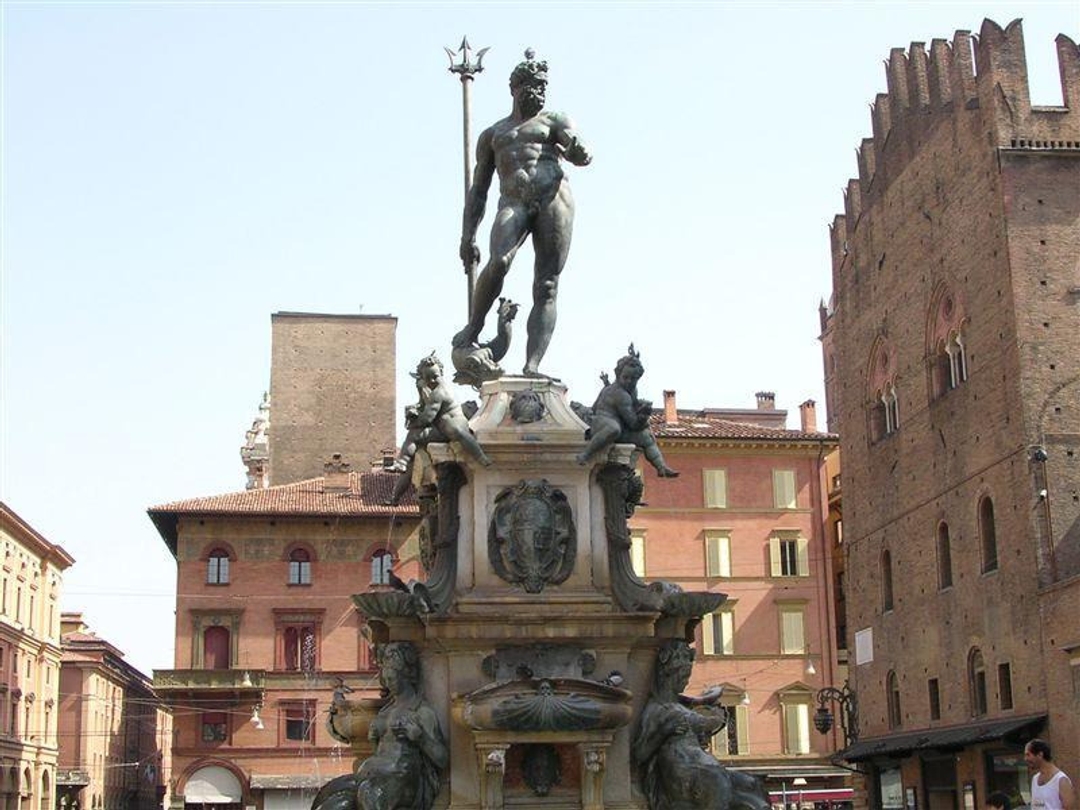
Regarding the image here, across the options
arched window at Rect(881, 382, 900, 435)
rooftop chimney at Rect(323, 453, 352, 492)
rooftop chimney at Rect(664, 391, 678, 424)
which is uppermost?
rooftop chimney at Rect(664, 391, 678, 424)

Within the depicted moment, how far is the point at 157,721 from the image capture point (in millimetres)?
112812

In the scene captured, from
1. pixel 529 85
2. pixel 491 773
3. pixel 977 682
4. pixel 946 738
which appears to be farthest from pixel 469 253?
pixel 977 682

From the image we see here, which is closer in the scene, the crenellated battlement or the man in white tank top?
the man in white tank top

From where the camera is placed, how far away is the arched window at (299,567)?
6044cm

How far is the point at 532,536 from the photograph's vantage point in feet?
37.2

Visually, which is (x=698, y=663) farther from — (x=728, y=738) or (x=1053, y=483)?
(x=1053, y=483)

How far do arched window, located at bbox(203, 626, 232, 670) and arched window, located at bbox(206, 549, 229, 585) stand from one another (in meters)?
1.85

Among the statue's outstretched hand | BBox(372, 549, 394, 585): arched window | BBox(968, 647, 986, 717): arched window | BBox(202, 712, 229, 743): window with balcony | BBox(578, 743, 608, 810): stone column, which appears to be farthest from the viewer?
BBox(372, 549, 394, 585): arched window

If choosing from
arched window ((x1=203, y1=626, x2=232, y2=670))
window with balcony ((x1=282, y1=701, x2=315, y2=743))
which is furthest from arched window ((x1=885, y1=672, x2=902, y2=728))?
arched window ((x1=203, y1=626, x2=232, y2=670))

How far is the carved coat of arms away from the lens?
11328mm

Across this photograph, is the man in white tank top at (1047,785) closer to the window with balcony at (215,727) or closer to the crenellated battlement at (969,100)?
the crenellated battlement at (969,100)

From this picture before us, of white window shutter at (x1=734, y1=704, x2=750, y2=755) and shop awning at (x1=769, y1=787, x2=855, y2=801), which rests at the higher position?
white window shutter at (x1=734, y1=704, x2=750, y2=755)

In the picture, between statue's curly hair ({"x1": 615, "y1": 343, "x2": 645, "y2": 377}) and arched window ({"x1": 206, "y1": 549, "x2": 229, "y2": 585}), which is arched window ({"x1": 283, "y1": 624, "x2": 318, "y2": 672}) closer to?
arched window ({"x1": 206, "y1": 549, "x2": 229, "y2": 585})

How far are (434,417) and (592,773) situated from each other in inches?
111
